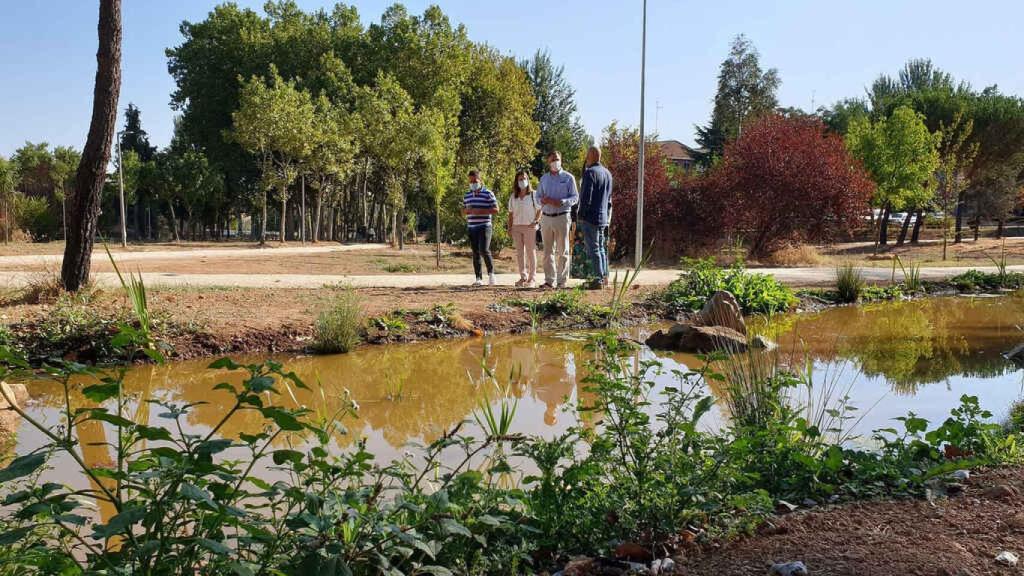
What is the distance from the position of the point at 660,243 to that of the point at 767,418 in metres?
19.6

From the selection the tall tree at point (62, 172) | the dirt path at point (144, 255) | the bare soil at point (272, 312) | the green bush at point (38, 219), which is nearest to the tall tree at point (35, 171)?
the tall tree at point (62, 172)

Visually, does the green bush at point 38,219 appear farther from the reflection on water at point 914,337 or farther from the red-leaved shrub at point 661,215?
the reflection on water at point 914,337

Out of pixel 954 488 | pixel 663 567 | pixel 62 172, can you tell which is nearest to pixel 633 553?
Result: pixel 663 567

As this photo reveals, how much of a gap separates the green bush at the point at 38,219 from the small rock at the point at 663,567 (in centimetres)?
4265

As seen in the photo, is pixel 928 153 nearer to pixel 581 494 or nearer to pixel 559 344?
pixel 559 344

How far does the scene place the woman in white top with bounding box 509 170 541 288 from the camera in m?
12.0

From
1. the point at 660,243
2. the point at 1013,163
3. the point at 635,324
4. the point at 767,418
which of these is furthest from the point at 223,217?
the point at 767,418

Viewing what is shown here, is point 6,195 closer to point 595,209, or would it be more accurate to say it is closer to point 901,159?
point 595,209

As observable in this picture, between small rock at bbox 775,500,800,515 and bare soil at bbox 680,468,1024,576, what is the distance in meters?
0.10

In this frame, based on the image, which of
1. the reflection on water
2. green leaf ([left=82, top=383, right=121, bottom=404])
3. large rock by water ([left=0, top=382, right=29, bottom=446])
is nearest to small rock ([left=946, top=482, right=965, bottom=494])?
the reflection on water

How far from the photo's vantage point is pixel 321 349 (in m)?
7.99

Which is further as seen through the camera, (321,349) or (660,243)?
(660,243)

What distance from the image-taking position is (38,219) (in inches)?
1665

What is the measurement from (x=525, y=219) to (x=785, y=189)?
1241 cm
